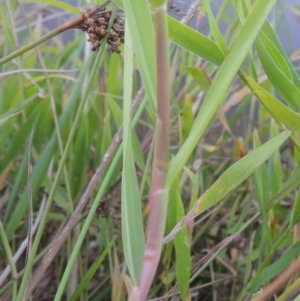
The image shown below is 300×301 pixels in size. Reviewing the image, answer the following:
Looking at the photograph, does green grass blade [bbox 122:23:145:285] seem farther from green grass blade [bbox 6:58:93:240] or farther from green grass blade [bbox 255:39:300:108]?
green grass blade [bbox 6:58:93:240]

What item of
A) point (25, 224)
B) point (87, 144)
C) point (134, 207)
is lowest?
point (25, 224)

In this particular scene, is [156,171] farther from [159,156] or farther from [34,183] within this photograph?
[34,183]

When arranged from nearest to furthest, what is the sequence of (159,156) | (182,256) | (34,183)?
1. (159,156)
2. (182,256)
3. (34,183)

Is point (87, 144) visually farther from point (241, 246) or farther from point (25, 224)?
point (241, 246)

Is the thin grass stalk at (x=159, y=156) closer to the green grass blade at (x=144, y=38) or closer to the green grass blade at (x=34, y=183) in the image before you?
the green grass blade at (x=144, y=38)

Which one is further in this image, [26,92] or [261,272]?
[26,92]

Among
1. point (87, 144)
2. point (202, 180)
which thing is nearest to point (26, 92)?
point (87, 144)

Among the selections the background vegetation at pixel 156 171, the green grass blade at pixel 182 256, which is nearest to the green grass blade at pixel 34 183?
the background vegetation at pixel 156 171

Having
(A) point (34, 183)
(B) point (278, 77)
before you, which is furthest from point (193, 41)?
(A) point (34, 183)

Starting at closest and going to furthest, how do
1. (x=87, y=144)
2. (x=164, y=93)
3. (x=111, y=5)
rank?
(x=164, y=93) → (x=111, y=5) → (x=87, y=144)
